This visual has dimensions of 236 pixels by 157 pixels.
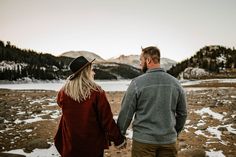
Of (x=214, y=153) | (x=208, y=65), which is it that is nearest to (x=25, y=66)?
(x=208, y=65)

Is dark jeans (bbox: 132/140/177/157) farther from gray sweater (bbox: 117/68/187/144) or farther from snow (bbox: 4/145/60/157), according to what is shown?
snow (bbox: 4/145/60/157)

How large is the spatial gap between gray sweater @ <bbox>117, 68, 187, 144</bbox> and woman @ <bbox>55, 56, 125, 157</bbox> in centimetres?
34

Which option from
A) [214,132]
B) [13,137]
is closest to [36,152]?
[13,137]

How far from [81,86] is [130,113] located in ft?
2.54

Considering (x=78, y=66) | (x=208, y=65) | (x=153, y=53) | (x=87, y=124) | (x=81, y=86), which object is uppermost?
(x=208, y=65)

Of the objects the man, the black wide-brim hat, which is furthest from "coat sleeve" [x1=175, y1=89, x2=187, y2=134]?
the black wide-brim hat

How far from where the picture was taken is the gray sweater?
393cm

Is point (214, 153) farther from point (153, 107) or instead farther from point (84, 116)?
point (84, 116)

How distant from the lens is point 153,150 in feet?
12.9

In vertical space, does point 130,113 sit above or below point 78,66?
below

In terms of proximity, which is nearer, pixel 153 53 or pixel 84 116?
pixel 153 53

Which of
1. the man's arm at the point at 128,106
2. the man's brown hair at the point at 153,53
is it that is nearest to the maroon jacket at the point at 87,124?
the man's arm at the point at 128,106

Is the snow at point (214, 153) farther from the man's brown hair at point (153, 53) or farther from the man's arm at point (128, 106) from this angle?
the man's brown hair at point (153, 53)

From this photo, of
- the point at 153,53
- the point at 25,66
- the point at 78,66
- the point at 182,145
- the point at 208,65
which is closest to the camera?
the point at 153,53
